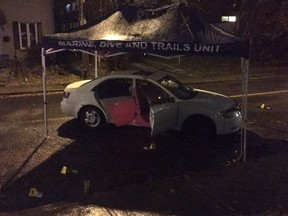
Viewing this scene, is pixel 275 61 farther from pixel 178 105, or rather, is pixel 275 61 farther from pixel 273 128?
pixel 178 105

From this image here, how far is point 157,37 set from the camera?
328 inches

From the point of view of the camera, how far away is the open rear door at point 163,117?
8.52 m

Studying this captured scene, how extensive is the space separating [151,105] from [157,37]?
1.51 metres

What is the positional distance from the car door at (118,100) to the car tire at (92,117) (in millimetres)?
296

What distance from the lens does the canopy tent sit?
7766 millimetres

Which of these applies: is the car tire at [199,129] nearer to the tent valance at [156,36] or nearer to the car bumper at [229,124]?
the car bumper at [229,124]

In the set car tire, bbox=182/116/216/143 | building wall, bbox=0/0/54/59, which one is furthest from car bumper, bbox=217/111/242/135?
building wall, bbox=0/0/54/59

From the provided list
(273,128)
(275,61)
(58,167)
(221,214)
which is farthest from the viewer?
(275,61)

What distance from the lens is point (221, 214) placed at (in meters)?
5.95

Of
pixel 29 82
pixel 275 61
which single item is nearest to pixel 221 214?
pixel 29 82

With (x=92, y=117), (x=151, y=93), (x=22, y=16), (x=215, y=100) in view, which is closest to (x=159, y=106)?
(x=151, y=93)

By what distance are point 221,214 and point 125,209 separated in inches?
56.2

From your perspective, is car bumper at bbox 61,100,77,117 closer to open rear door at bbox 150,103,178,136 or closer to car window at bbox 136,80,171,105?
car window at bbox 136,80,171,105

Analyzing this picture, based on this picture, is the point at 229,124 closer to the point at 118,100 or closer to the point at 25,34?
the point at 118,100
